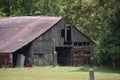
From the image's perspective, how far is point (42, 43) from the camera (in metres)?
59.7

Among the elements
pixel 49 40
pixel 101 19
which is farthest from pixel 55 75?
pixel 49 40

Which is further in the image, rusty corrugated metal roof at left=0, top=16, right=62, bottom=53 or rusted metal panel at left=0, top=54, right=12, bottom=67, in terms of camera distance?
rusty corrugated metal roof at left=0, top=16, right=62, bottom=53

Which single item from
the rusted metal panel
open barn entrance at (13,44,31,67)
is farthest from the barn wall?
the rusted metal panel

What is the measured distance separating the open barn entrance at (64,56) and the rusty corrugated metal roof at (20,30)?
186 inches

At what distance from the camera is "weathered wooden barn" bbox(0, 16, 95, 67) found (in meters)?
57.1

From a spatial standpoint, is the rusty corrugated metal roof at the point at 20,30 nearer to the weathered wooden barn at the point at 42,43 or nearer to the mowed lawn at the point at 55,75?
the weathered wooden barn at the point at 42,43

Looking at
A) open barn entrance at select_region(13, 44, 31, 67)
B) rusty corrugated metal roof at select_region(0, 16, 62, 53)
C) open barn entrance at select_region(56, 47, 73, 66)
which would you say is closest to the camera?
rusty corrugated metal roof at select_region(0, 16, 62, 53)

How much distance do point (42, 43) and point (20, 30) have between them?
438cm

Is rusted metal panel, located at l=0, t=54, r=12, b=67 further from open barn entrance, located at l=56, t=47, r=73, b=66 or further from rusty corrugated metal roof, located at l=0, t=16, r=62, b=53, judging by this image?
open barn entrance, located at l=56, t=47, r=73, b=66

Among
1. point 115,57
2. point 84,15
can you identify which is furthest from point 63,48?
point 115,57

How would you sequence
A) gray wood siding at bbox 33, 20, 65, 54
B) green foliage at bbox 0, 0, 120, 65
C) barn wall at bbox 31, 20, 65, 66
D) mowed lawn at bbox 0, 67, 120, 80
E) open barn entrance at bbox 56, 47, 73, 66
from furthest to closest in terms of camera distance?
open barn entrance at bbox 56, 47, 73, 66 → gray wood siding at bbox 33, 20, 65, 54 → barn wall at bbox 31, 20, 65, 66 → green foliage at bbox 0, 0, 120, 65 → mowed lawn at bbox 0, 67, 120, 80

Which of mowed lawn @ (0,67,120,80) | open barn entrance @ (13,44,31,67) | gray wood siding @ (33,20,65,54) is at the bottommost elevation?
mowed lawn @ (0,67,120,80)

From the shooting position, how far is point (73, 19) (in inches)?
2473

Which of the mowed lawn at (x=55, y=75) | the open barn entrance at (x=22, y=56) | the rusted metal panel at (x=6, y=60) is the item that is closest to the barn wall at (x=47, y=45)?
the open barn entrance at (x=22, y=56)
